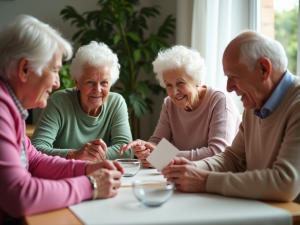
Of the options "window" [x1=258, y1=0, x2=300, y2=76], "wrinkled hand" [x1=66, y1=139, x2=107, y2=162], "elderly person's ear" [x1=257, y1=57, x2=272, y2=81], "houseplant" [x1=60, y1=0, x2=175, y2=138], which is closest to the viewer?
"elderly person's ear" [x1=257, y1=57, x2=272, y2=81]

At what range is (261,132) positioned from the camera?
5.10 feet

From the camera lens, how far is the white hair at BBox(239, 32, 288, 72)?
1.46 m

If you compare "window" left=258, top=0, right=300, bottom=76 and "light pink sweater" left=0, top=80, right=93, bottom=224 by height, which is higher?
"window" left=258, top=0, right=300, bottom=76

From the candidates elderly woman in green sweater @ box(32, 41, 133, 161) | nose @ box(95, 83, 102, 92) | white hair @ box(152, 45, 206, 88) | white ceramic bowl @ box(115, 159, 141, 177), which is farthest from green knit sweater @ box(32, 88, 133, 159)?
white ceramic bowl @ box(115, 159, 141, 177)

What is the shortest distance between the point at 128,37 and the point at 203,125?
1.99m

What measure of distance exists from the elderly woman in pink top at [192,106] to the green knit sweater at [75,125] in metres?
0.24

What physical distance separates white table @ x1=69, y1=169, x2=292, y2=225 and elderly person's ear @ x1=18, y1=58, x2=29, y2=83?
49 cm

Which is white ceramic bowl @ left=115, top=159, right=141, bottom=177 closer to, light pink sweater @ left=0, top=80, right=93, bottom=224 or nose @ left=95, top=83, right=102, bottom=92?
light pink sweater @ left=0, top=80, right=93, bottom=224

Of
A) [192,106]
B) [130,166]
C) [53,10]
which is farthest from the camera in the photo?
[53,10]

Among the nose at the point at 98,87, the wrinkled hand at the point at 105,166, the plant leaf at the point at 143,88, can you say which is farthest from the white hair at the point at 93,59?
the plant leaf at the point at 143,88

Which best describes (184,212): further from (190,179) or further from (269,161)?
(269,161)

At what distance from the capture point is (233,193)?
132 cm

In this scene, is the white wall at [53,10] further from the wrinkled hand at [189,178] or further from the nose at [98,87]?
the wrinkled hand at [189,178]

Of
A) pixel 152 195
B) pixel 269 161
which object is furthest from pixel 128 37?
pixel 152 195
